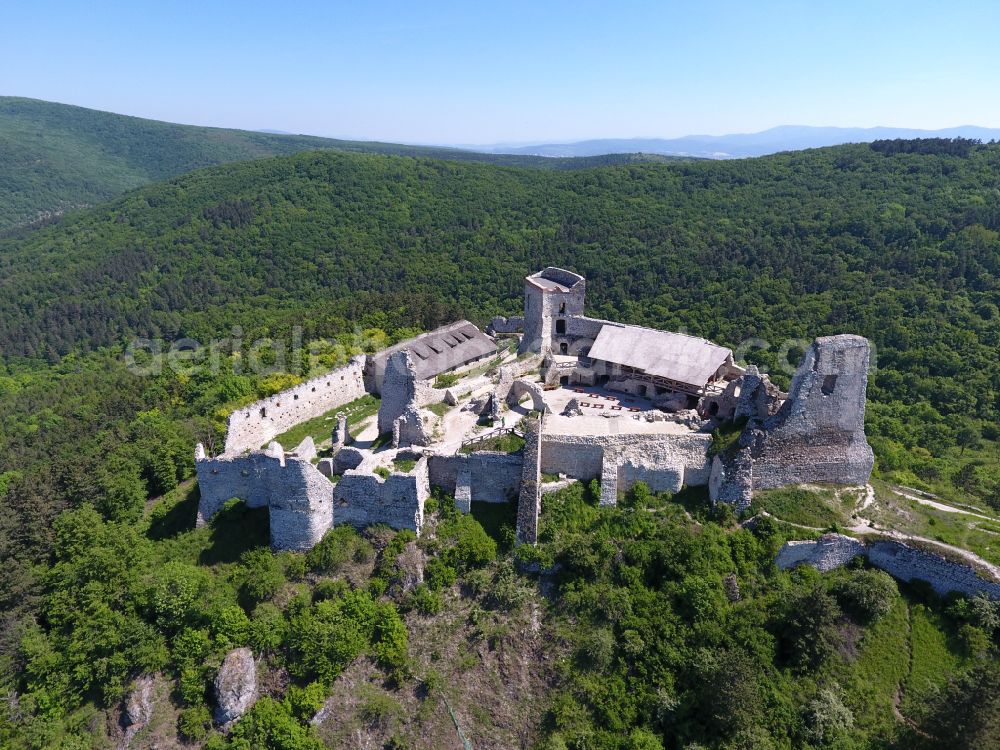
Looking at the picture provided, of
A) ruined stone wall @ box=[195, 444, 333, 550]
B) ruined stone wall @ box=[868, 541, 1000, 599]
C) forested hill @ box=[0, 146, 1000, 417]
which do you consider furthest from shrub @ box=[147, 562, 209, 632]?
forested hill @ box=[0, 146, 1000, 417]

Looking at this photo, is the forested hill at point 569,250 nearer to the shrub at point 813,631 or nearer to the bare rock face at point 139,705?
the shrub at point 813,631

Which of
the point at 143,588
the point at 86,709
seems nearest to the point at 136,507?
the point at 143,588

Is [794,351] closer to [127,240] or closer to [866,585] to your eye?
[866,585]

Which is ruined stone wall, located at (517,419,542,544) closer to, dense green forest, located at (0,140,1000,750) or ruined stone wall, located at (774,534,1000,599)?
dense green forest, located at (0,140,1000,750)

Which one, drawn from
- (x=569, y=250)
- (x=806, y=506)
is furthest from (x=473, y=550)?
(x=569, y=250)

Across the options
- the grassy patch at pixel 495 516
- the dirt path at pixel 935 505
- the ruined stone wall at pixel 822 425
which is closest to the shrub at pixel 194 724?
the grassy patch at pixel 495 516

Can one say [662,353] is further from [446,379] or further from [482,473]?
[446,379]
